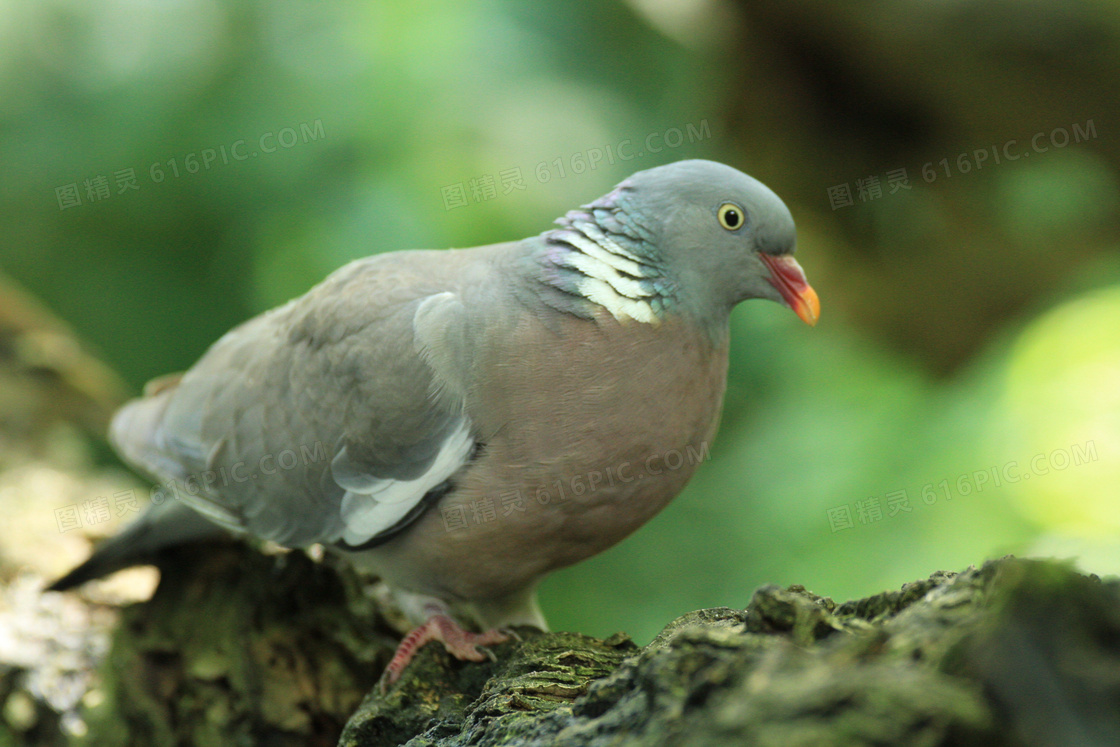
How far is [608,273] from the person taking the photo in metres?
2.00

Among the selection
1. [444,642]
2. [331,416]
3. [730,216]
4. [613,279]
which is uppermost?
[730,216]

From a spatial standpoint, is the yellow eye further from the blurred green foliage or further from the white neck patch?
the blurred green foliage

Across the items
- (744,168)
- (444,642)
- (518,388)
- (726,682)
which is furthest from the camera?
(744,168)

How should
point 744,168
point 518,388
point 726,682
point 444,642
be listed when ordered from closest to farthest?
point 726,682
point 518,388
point 444,642
point 744,168

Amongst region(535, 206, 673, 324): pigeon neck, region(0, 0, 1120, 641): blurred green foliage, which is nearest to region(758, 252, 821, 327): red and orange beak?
region(535, 206, 673, 324): pigeon neck

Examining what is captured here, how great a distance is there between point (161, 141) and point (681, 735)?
4261 millimetres

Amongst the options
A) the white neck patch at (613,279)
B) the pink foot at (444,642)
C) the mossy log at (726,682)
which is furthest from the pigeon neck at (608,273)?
the pink foot at (444,642)

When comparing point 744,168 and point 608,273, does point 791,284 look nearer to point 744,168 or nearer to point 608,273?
point 608,273

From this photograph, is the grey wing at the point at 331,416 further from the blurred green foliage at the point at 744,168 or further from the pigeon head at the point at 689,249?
the blurred green foliage at the point at 744,168

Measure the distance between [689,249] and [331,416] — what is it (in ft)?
3.07

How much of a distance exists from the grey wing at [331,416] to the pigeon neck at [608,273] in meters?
0.25

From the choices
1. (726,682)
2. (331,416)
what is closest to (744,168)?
(331,416)

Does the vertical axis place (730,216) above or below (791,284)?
above

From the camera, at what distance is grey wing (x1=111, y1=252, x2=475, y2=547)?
2.06 meters
